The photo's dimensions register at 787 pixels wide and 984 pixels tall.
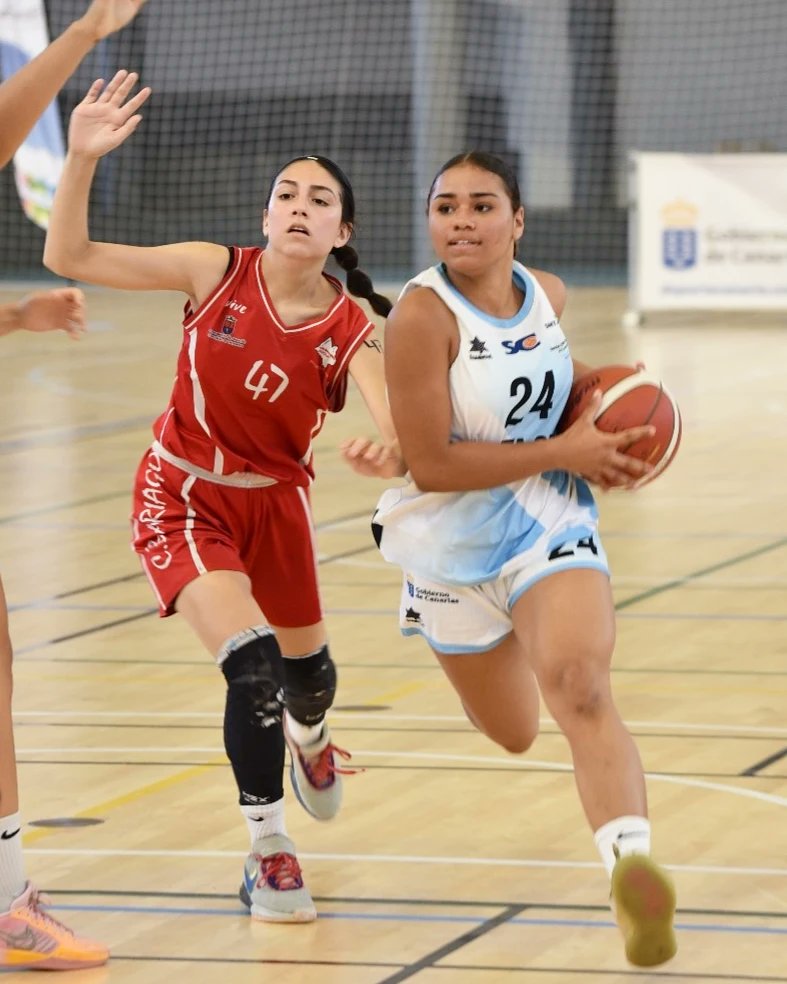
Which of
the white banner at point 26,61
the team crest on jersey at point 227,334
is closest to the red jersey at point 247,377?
the team crest on jersey at point 227,334

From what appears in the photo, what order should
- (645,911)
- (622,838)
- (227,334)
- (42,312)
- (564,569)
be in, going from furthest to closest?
(227,334), (42,312), (564,569), (622,838), (645,911)

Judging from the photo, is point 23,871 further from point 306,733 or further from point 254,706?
point 306,733

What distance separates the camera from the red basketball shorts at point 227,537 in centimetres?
401

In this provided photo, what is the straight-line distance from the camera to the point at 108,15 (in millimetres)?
3545

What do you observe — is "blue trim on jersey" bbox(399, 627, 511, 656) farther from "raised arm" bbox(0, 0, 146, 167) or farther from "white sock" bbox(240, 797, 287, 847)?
"raised arm" bbox(0, 0, 146, 167)

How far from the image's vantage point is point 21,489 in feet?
31.2

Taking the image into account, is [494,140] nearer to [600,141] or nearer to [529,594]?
Result: [600,141]

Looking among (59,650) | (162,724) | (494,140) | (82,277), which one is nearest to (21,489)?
(59,650)

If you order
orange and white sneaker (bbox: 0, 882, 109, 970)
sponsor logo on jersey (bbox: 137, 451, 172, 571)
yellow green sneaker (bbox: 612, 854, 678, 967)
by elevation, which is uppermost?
sponsor logo on jersey (bbox: 137, 451, 172, 571)

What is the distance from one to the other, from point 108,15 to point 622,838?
5.81 feet

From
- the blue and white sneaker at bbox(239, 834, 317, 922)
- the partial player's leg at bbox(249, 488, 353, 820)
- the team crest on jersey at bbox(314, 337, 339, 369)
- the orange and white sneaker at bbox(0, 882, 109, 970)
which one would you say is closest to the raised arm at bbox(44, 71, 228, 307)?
the team crest on jersey at bbox(314, 337, 339, 369)

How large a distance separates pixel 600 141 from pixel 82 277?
18128mm

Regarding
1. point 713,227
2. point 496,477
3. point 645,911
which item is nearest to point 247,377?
point 496,477

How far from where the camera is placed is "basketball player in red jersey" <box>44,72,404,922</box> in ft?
12.8
